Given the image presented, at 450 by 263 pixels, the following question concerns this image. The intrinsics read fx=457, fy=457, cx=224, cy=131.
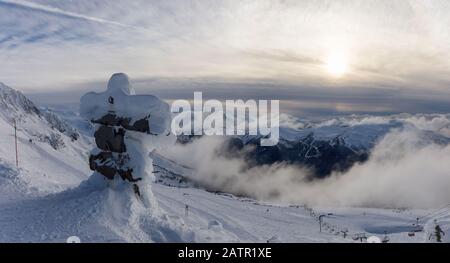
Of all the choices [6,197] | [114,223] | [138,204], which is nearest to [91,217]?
[114,223]

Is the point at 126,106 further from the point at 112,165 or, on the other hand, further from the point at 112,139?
the point at 112,165

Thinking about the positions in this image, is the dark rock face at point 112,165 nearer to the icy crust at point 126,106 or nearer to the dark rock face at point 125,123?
the dark rock face at point 125,123

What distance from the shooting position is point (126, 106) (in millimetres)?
43938

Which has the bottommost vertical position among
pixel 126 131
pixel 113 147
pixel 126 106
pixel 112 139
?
pixel 113 147

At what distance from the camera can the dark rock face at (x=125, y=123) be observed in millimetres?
43891

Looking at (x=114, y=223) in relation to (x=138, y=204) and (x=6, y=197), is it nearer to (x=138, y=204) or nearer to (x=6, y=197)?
(x=138, y=204)

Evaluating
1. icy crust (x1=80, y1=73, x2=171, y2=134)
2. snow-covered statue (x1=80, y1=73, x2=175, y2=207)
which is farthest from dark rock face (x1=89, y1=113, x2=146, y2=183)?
icy crust (x1=80, y1=73, x2=171, y2=134)

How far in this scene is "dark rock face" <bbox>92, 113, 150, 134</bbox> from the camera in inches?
1728

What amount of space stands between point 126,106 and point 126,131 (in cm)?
247

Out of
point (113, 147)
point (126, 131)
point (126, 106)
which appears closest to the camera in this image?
point (126, 106)

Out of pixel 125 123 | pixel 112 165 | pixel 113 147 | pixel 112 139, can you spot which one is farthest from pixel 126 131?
pixel 112 165

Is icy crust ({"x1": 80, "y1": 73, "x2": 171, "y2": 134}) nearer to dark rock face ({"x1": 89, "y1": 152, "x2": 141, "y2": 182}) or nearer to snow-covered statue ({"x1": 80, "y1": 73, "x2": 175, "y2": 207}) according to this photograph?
snow-covered statue ({"x1": 80, "y1": 73, "x2": 175, "y2": 207})

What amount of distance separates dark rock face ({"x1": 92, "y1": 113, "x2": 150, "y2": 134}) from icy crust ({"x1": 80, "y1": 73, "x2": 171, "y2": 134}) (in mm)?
141

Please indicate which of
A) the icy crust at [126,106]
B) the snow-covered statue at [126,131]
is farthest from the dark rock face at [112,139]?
the icy crust at [126,106]
